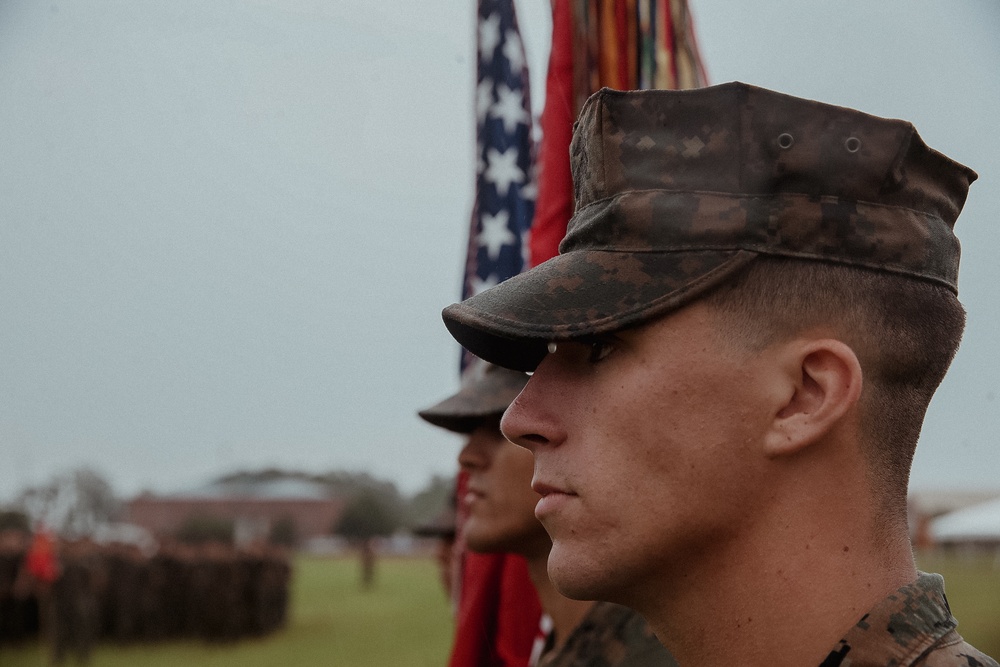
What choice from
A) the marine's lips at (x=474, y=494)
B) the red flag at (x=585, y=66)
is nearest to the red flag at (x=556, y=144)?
the red flag at (x=585, y=66)

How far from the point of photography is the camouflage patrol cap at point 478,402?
319 cm

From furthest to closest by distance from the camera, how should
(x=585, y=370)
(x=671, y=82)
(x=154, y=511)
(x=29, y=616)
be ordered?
1. (x=154, y=511)
2. (x=29, y=616)
3. (x=671, y=82)
4. (x=585, y=370)

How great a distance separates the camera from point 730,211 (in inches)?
57.4

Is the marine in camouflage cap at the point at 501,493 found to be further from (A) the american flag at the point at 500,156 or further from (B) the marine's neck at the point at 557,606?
(A) the american flag at the point at 500,156

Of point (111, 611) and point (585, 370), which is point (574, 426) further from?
point (111, 611)

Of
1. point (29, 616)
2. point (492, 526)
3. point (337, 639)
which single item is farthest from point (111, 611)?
point (492, 526)

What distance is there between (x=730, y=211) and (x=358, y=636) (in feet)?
68.0

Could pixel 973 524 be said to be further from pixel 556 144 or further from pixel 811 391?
pixel 811 391

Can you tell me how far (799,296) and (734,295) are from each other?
0.31ft

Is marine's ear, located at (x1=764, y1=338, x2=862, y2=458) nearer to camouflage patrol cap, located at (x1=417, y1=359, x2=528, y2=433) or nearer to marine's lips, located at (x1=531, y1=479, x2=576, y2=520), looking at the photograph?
marine's lips, located at (x1=531, y1=479, x2=576, y2=520)

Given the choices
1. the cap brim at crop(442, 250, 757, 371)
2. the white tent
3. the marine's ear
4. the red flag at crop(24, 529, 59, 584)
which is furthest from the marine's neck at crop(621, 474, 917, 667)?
the white tent

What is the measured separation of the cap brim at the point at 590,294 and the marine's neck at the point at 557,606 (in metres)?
1.61

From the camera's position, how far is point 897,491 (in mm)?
1510

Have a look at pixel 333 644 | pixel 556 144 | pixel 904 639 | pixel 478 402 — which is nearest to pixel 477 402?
pixel 478 402
